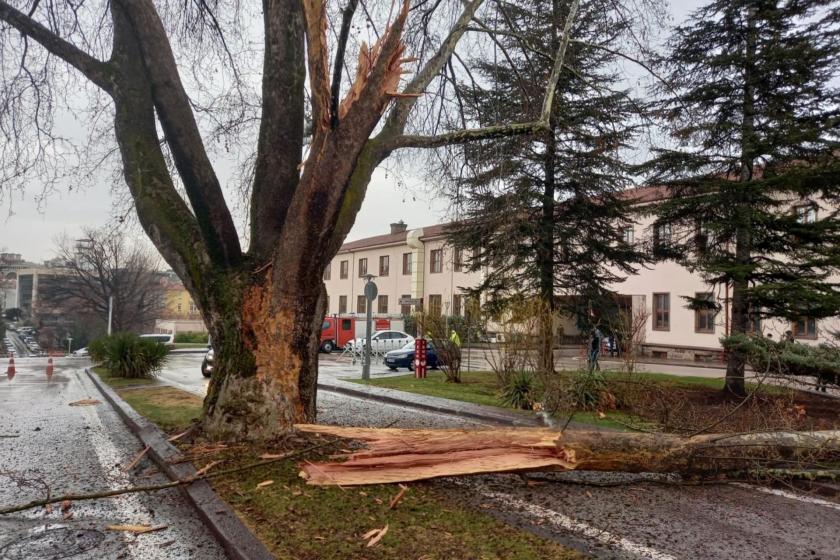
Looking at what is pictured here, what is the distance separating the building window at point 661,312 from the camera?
105 ft

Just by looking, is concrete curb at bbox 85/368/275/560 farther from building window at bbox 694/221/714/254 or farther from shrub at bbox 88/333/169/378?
building window at bbox 694/221/714/254

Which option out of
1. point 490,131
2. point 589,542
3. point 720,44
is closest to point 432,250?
point 720,44

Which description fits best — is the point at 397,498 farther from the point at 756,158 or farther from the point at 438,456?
the point at 756,158

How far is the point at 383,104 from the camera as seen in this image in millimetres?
6266

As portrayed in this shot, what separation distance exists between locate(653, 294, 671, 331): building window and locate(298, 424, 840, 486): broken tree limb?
2720 cm

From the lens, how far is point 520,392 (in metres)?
11.9

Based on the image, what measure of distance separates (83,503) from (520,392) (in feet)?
27.1

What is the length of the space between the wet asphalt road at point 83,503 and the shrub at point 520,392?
22.3 feet

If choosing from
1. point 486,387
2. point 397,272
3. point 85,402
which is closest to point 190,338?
point 397,272

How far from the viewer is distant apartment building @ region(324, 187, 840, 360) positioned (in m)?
20.2

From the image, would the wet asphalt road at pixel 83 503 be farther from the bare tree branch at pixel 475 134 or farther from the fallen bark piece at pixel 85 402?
the bare tree branch at pixel 475 134

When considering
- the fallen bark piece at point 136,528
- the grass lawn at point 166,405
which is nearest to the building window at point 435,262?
the grass lawn at point 166,405

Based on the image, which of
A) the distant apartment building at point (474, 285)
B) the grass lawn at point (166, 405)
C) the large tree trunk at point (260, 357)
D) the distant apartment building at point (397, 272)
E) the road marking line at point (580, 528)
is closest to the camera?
the road marking line at point (580, 528)

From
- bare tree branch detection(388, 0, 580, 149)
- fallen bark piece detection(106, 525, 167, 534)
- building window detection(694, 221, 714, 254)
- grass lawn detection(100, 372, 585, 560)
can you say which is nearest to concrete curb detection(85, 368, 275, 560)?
grass lawn detection(100, 372, 585, 560)
